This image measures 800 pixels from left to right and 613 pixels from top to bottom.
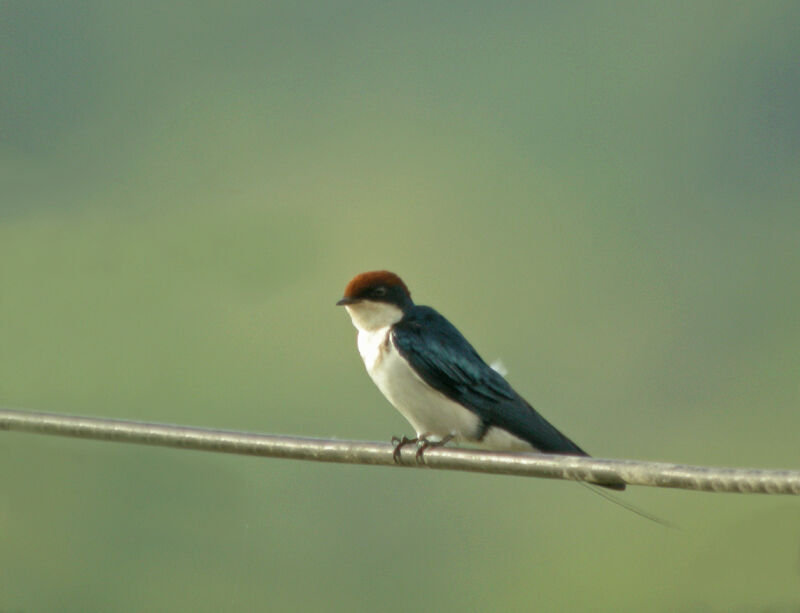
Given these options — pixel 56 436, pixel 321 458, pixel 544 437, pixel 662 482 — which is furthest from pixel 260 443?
pixel 544 437

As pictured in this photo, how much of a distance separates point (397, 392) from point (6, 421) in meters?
0.61

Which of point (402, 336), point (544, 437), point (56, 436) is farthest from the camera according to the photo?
point (402, 336)

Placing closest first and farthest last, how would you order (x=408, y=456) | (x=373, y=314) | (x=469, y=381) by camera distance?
(x=408, y=456) < (x=469, y=381) < (x=373, y=314)

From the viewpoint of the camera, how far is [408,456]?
5.13ft

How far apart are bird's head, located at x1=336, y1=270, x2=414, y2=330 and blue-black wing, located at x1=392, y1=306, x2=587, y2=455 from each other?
48 mm

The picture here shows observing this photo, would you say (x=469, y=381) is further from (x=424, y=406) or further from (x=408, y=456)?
(x=408, y=456)

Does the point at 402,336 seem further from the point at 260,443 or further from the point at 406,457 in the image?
the point at 260,443

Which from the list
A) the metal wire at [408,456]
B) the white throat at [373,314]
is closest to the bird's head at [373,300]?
the white throat at [373,314]

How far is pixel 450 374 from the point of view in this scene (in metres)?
1.99

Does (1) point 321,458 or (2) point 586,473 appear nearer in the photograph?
(2) point 586,473

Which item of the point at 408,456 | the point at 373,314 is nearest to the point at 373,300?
the point at 373,314

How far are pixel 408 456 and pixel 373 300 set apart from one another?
23.0 inches

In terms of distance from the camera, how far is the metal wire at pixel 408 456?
1.08 m

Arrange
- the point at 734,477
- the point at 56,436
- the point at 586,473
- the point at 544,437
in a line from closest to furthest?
1. the point at 734,477
2. the point at 586,473
3. the point at 56,436
4. the point at 544,437
